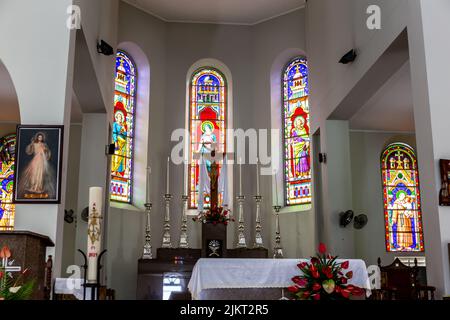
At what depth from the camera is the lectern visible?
496 cm

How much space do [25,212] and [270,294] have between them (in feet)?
8.84

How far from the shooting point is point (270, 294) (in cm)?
604

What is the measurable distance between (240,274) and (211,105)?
710 cm

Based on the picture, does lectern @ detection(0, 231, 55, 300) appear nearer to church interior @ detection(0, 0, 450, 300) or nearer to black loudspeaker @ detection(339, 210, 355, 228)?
church interior @ detection(0, 0, 450, 300)

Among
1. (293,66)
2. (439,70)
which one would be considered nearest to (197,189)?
(293,66)

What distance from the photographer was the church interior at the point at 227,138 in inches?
233

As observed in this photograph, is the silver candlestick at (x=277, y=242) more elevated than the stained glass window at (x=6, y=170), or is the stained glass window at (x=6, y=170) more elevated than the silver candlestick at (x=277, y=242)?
the stained glass window at (x=6, y=170)

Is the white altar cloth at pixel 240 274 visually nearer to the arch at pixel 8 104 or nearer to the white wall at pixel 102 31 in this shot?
the white wall at pixel 102 31

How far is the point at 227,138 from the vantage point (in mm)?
12148

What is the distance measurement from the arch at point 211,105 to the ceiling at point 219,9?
975mm

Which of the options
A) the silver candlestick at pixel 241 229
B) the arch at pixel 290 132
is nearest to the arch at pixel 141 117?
the silver candlestick at pixel 241 229

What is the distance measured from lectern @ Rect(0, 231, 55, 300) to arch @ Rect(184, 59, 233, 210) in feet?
22.2

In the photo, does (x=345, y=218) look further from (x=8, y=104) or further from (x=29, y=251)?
(x=8, y=104)

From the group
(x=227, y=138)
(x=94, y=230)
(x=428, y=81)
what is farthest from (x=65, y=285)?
(x=227, y=138)
